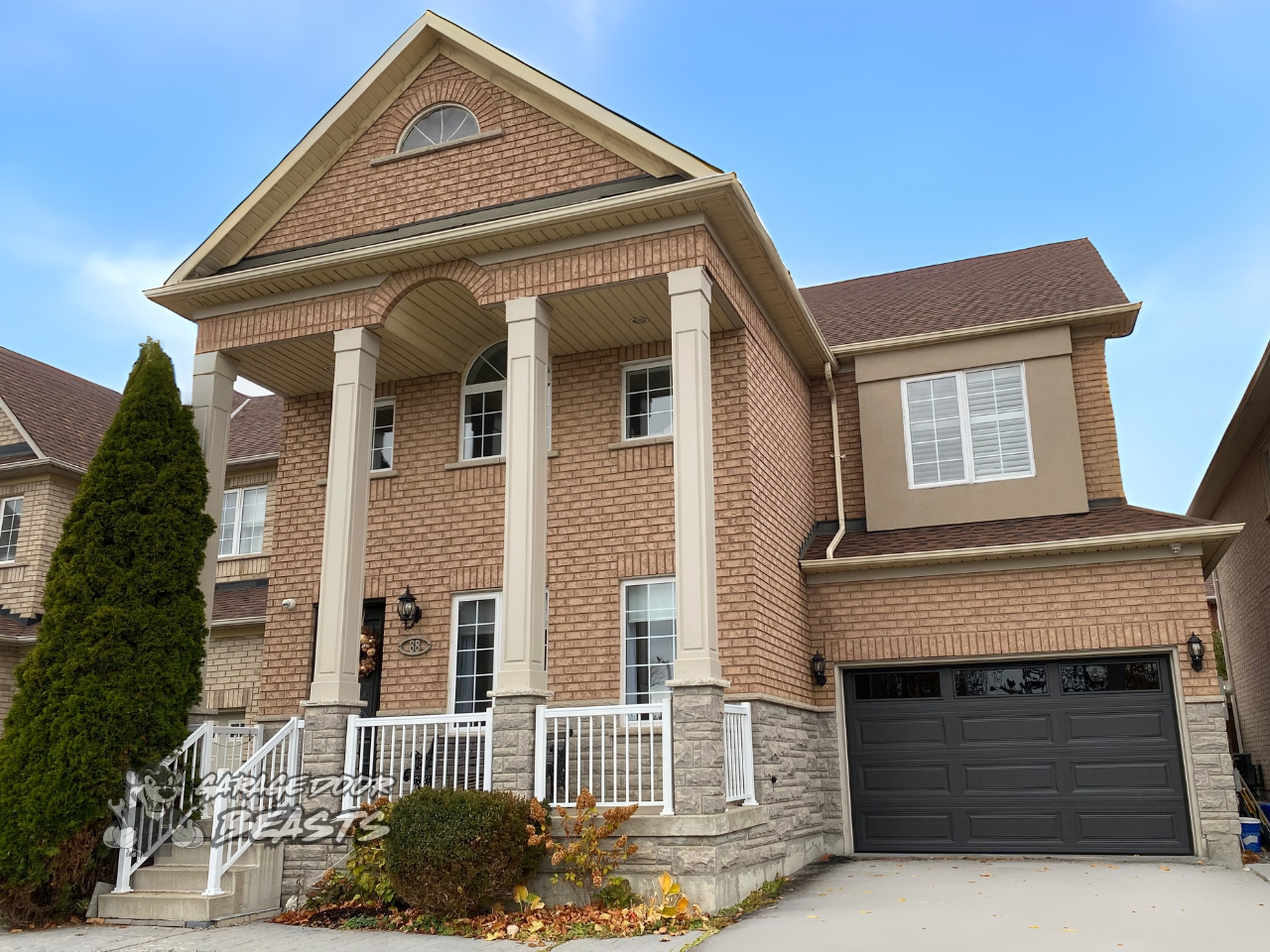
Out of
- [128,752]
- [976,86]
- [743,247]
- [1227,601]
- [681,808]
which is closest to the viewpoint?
[681,808]

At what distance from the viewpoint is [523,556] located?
28.8ft

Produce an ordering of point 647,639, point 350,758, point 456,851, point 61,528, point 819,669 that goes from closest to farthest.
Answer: point 456,851
point 350,758
point 647,639
point 819,669
point 61,528

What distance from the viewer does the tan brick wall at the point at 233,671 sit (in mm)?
14453

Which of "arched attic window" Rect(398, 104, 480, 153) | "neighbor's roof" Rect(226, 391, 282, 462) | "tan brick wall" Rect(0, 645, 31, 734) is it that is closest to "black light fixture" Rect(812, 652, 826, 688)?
"arched attic window" Rect(398, 104, 480, 153)

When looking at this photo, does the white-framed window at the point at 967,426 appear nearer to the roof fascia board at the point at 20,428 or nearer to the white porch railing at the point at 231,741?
the white porch railing at the point at 231,741

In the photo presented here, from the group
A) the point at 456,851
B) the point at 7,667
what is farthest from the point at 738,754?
the point at 7,667

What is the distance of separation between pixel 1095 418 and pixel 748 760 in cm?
626

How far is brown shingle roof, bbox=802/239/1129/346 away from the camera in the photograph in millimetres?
12570

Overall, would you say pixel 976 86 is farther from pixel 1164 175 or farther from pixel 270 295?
pixel 270 295

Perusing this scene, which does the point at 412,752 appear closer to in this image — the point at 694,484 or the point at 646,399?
the point at 694,484

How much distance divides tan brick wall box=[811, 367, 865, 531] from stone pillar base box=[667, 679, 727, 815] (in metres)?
5.23

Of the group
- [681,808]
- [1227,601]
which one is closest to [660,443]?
[681,808]

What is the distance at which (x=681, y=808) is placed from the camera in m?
7.83

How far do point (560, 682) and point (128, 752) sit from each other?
4106 millimetres
